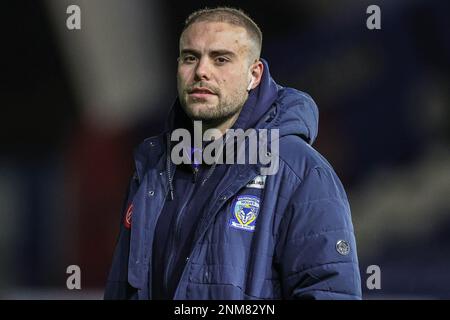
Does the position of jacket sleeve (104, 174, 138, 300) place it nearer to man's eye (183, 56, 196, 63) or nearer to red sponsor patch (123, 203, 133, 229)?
red sponsor patch (123, 203, 133, 229)

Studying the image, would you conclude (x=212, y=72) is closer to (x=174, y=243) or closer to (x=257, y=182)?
(x=257, y=182)

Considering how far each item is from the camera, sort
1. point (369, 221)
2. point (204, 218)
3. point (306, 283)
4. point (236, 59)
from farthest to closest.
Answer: point (369, 221) < point (236, 59) < point (204, 218) < point (306, 283)

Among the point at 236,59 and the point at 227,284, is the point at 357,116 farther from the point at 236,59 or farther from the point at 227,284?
the point at 227,284

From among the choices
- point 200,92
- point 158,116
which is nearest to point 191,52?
point 200,92

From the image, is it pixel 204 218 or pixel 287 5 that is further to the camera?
pixel 287 5

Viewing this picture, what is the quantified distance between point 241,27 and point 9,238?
11.0ft

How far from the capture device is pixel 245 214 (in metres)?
2.29

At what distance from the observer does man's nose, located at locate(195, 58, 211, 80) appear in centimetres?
250

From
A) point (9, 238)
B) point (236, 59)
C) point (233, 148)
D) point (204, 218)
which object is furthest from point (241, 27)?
point (9, 238)

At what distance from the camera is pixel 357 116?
5.39 metres

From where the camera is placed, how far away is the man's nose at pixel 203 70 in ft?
8.19

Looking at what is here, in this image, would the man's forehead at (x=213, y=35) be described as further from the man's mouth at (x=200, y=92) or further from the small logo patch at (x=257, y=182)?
the small logo patch at (x=257, y=182)

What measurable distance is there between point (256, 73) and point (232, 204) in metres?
0.54

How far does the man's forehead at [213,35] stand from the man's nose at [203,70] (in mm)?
60
